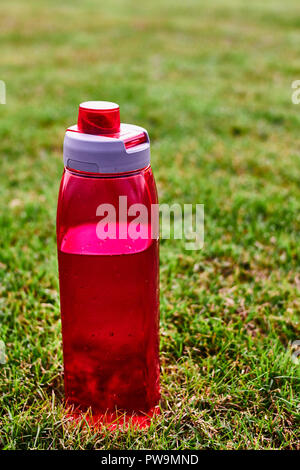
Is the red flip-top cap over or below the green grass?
over

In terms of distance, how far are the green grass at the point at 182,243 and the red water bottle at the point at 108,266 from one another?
13 centimetres

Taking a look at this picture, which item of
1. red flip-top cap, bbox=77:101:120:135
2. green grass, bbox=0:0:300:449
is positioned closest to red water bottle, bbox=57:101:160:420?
red flip-top cap, bbox=77:101:120:135

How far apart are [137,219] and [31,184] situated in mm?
2074

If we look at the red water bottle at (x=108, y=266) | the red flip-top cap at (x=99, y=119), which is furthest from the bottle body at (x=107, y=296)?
the red flip-top cap at (x=99, y=119)

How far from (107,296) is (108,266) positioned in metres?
0.09

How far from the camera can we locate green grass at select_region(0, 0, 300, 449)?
1666 millimetres

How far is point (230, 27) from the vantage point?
8.75 meters

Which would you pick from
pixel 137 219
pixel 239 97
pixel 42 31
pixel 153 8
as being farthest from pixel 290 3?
pixel 137 219

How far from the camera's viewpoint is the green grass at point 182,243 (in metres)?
1.67

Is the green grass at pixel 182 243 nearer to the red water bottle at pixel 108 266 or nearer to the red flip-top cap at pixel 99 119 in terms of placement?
the red water bottle at pixel 108 266

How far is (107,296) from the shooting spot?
1.48 metres

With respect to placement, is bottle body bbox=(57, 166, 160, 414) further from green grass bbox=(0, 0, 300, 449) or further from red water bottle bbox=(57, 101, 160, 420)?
green grass bbox=(0, 0, 300, 449)

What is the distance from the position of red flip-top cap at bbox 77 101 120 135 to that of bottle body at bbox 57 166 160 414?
0.39 feet
